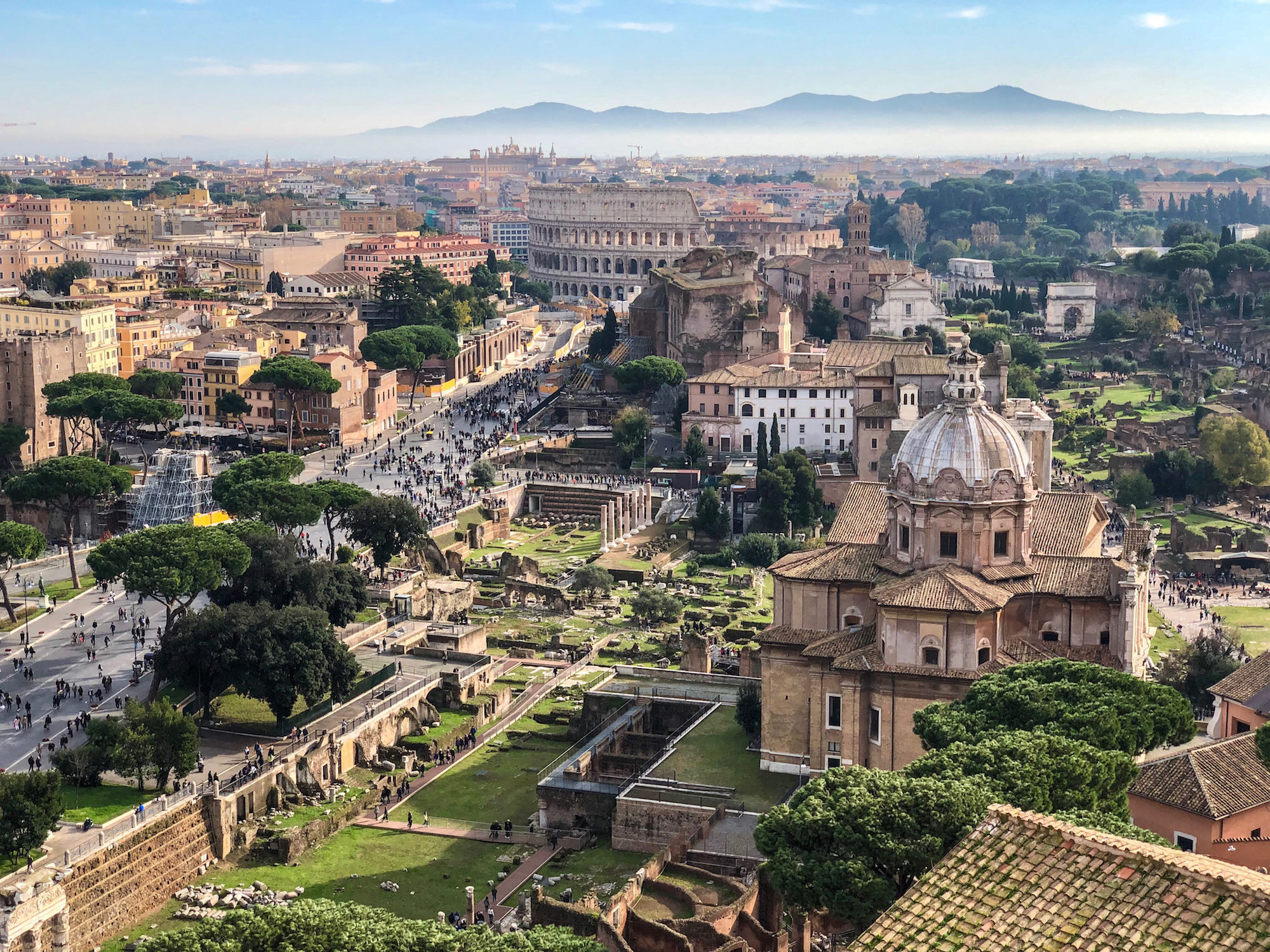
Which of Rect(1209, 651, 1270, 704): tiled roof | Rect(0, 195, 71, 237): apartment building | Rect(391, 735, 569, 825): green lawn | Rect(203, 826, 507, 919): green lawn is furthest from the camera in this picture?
Rect(0, 195, 71, 237): apartment building

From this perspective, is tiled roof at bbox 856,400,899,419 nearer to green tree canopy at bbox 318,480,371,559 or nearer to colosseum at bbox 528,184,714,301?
green tree canopy at bbox 318,480,371,559

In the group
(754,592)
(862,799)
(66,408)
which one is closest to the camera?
(862,799)

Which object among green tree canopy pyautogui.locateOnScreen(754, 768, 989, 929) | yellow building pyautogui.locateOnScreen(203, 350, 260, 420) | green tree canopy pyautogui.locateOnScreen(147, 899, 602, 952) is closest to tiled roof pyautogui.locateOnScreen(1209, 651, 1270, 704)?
green tree canopy pyautogui.locateOnScreen(754, 768, 989, 929)

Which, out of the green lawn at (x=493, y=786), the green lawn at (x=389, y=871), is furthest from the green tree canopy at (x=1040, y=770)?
the green lawn at (x=493, y=786)

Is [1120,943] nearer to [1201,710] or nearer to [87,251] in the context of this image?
[1201,710]

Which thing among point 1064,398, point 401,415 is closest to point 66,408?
point 401,415

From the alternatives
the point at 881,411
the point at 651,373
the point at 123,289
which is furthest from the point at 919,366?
the point at 123,289
